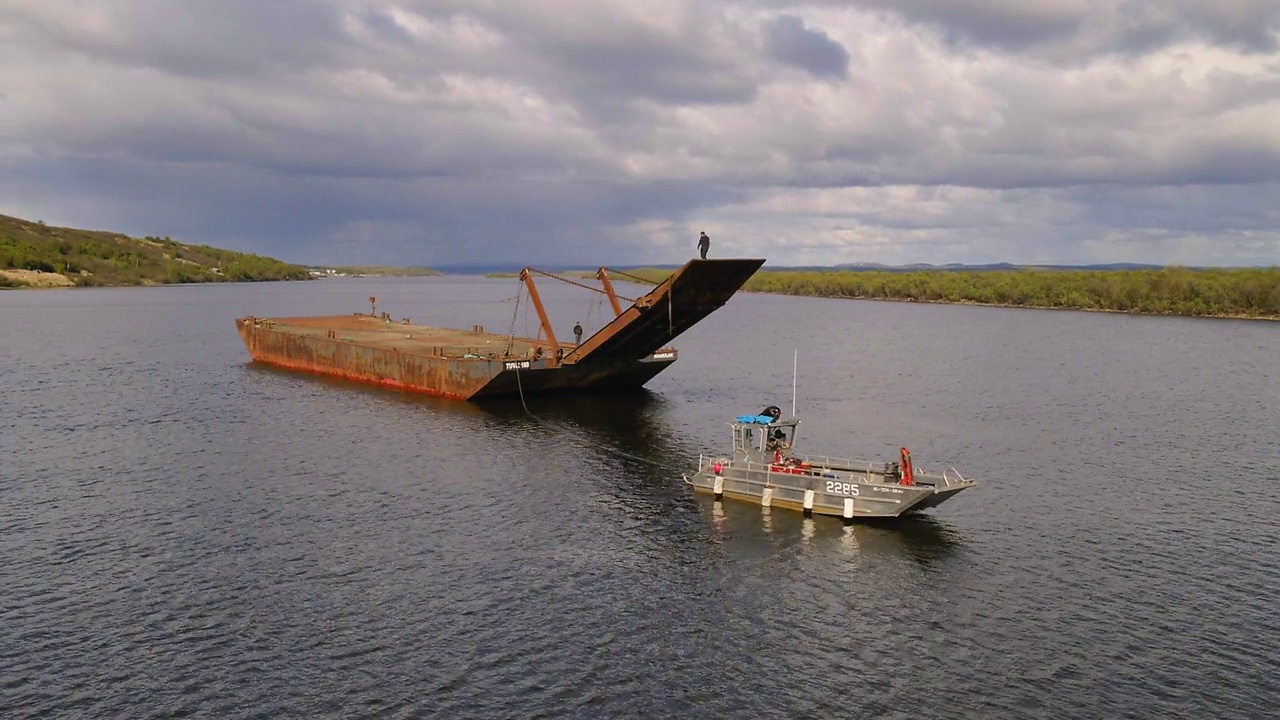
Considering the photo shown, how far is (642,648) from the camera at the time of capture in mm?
24281

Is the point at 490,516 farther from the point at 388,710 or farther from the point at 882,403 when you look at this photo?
the point at 882,403

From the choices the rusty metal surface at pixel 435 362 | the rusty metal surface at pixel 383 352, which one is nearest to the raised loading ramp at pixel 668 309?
the rusty metal surface at pixel 435 362

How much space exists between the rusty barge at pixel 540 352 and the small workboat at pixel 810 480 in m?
12.7

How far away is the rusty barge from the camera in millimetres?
52938

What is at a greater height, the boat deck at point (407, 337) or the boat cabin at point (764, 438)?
the boat deck at point (407, 337)

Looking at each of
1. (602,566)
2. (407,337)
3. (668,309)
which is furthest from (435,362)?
(602,566)

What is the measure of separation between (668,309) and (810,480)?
764 inches

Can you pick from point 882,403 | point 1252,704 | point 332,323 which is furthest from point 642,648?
point 332,323

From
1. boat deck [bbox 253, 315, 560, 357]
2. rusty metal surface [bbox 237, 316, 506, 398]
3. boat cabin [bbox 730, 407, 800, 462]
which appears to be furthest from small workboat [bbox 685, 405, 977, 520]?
boat deck [bbox 253, 315, 560, 357]

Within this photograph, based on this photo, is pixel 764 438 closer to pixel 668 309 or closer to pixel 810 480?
pixel 810 480

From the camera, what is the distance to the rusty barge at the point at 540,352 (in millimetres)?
52938

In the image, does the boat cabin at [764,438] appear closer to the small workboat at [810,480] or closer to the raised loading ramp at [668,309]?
the small workboat at [810,480]

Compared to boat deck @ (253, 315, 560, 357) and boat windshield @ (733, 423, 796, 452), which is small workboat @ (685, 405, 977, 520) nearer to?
boat windshield @ (733, 423, 796, 452)

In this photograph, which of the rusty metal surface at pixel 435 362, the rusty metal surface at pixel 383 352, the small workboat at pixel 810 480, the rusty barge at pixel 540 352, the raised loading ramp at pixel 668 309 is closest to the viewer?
the small workboat at pixel 810 480
